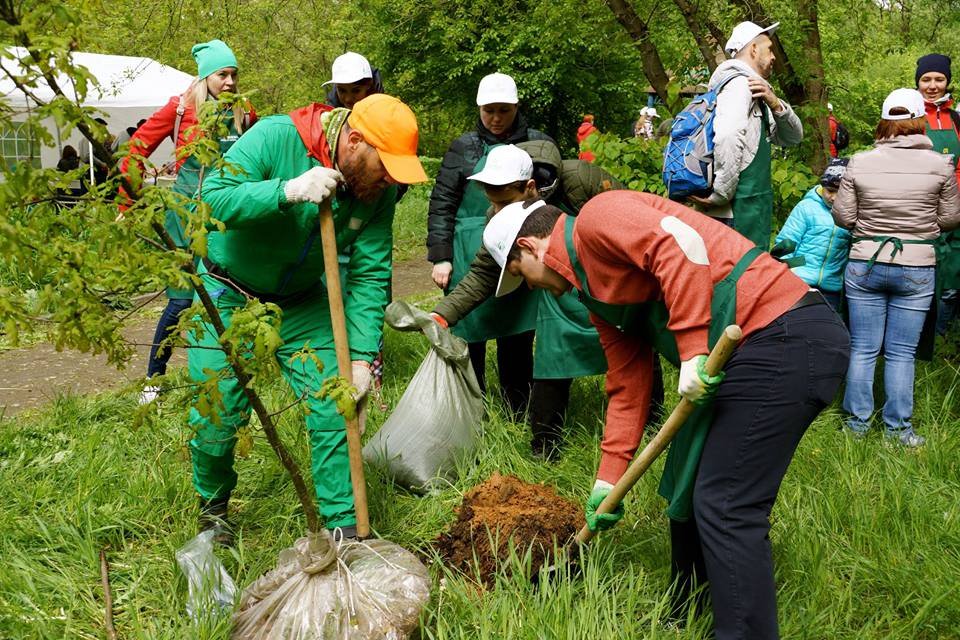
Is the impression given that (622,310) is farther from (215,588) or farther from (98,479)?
(98,479)

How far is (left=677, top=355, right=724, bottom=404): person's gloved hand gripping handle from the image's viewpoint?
7.64ft

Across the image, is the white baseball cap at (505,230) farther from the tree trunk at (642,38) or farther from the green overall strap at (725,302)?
the tree trunk at (642,38)

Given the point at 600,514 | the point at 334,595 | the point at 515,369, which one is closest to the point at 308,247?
the point at 334,595

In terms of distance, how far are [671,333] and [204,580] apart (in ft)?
5.14

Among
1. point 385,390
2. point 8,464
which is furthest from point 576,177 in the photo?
point 8,464

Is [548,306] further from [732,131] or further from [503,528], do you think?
[503,528]

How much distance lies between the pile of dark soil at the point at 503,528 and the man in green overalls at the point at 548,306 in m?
0.78

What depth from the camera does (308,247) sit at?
10.3 feet

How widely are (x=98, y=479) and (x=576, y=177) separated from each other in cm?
238

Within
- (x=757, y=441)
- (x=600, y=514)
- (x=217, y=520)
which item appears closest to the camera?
(x=757, y=441)

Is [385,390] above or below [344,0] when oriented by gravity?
below

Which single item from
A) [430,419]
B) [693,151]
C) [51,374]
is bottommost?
[51,374]

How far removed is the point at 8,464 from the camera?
4.07m

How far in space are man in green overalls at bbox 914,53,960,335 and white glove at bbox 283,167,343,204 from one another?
3.47 m
